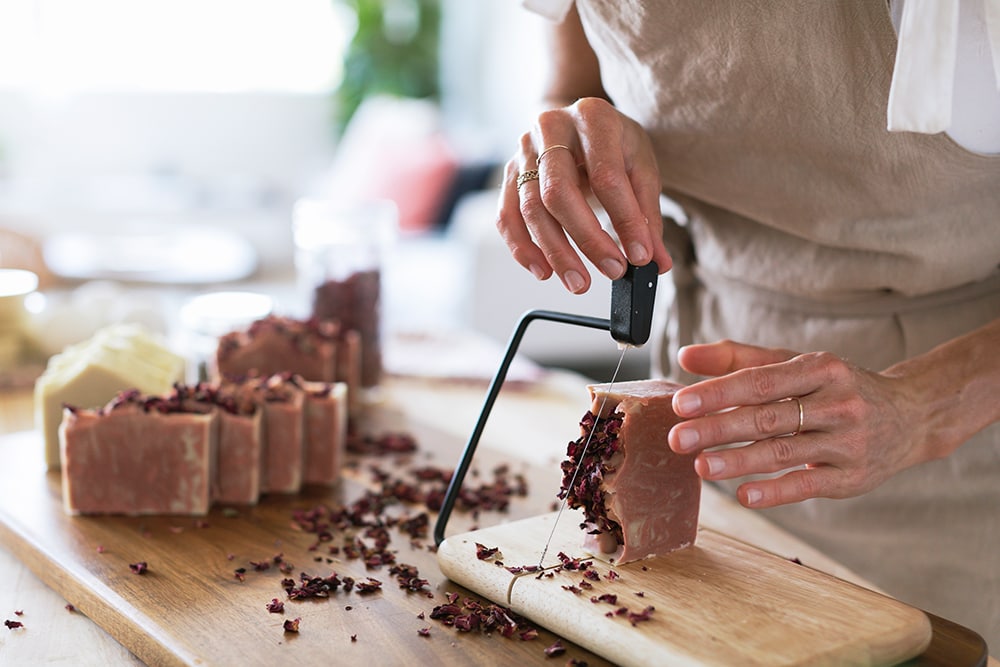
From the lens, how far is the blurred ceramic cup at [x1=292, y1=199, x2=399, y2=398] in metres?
2.29

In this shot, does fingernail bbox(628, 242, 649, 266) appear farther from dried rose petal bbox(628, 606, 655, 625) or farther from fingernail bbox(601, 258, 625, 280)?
dried rose petal bbox(628, 606, 655, 625)

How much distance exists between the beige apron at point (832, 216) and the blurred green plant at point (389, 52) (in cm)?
713

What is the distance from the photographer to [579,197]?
122cm

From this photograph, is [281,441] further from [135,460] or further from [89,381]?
[89,381]

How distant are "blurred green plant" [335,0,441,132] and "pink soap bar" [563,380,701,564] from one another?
7.59 m

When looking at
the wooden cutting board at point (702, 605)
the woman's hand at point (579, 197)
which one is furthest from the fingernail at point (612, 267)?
the wooden cutting board at point (702, 605)

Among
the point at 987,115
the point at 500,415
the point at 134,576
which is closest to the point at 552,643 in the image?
the point at 134,576

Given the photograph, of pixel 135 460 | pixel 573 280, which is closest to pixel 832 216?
pixel 573 280

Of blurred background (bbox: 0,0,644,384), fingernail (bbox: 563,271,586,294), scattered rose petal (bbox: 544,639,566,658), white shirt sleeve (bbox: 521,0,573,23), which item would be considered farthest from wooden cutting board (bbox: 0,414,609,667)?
blurred background (bbox: 0,0,644,384)

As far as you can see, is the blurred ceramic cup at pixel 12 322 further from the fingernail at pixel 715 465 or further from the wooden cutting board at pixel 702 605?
the fingernail at pixel 715 465

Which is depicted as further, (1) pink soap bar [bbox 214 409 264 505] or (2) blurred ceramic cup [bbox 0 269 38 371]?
(2) blurred ceramic cup [bbox 0 269 38 371]

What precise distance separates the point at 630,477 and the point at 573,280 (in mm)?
271

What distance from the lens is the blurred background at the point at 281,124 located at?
568 centimetres

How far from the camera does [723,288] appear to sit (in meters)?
1.76
